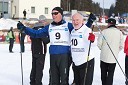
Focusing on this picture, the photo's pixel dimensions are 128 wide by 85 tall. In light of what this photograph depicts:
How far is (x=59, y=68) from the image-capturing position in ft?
21.0

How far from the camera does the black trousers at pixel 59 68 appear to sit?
6.37m

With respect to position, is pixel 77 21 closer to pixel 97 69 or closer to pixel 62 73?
pixel 62 73

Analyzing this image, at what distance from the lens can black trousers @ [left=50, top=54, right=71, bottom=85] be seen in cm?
637

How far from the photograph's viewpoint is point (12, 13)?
194 ft

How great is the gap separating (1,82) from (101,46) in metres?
3.25

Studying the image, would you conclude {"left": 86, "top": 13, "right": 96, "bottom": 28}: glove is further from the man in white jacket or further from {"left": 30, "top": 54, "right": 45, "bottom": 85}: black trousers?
{"left": 30, "top": 54, "right": 45, "bottom": 85}: black trousers

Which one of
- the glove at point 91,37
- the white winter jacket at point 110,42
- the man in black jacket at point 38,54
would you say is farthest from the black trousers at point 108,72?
the man in black jacket at point 38,54

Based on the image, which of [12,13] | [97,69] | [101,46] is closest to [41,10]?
Result: [12,13]

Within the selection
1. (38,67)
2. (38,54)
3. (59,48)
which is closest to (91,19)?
(59,48)

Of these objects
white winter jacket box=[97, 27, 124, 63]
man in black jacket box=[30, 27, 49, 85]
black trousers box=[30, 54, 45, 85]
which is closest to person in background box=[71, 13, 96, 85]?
white winter jacket box=[97, 27, 124, 63]

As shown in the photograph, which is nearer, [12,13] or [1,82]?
[1,82]

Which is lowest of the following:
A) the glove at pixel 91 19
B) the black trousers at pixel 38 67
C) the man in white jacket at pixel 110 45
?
the black trousers at pixel 38 67

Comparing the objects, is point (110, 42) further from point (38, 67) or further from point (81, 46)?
point (38, 67)

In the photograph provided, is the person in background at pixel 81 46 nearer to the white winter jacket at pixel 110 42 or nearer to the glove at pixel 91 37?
the glove at pixel 91 37
